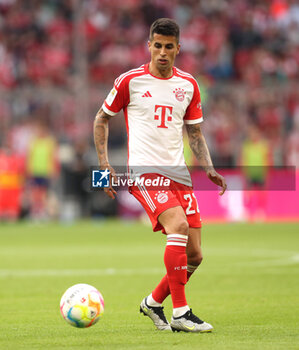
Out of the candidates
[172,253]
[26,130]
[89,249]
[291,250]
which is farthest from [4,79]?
[172,253]

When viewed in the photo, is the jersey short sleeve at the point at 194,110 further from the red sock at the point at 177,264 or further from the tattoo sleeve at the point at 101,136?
the red sock at the point at 177,264

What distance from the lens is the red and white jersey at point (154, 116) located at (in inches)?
262

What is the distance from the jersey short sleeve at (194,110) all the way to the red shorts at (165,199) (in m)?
0.61

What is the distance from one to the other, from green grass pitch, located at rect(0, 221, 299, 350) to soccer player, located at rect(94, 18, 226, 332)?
1.73 ft


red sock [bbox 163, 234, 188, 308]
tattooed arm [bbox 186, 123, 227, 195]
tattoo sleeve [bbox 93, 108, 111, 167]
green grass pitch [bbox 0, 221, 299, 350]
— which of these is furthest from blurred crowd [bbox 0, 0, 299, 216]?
red sock [bbox 163, 234, 188, 308]

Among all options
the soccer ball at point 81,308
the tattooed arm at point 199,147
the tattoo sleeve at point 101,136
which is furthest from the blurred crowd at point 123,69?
the soccer ball at point 81,308

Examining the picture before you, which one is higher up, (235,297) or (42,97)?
(42,97)

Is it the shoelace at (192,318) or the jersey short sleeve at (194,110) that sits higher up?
the jersey short sleeve at (194,110)

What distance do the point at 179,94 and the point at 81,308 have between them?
74.0 inches

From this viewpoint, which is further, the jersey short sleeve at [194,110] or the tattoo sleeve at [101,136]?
the jersey short sleeve at [194,110]

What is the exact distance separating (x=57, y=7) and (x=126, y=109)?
63.6 ft

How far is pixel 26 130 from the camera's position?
896 inches

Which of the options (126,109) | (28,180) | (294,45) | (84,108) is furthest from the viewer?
(294,45)

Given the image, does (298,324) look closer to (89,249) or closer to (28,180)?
(89,249)
